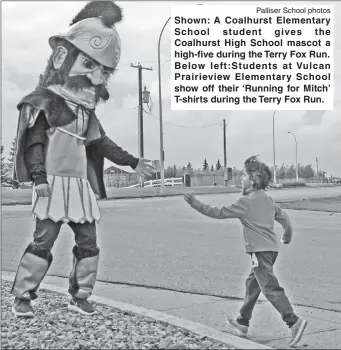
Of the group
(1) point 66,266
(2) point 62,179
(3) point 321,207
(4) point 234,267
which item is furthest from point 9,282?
(3) point 321,207

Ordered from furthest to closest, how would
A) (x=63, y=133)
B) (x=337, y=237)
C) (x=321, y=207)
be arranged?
1. (x=321, y=207)
2. (x=337, y=237)
3. (x=63, y=133)

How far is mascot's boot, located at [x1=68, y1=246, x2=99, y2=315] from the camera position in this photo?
500 cm

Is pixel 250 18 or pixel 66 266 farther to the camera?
pixel 66 266

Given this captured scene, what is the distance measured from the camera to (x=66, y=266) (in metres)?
9.11

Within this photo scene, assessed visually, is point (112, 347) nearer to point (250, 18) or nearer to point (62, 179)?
point (62, 179)

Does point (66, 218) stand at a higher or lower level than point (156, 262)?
higher

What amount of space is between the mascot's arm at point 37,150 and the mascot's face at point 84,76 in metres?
0.36

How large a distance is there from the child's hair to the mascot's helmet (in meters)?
1.32

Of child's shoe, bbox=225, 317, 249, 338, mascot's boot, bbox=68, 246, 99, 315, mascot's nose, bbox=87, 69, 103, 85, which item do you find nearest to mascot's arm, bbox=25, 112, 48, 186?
mascot's nose, bbox=87, 69, 103, 85

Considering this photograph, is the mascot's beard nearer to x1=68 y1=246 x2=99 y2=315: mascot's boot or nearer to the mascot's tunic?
the mascot's tunic

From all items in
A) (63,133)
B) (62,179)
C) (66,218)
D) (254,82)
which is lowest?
(66,218)

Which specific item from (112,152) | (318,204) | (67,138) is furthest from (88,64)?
(318,204)

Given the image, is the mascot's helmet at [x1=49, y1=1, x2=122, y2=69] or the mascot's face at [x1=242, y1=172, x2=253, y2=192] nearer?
the mascot's face at [x1=242, y1=172, x2=253, y2=192]

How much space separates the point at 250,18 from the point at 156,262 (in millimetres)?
4531
